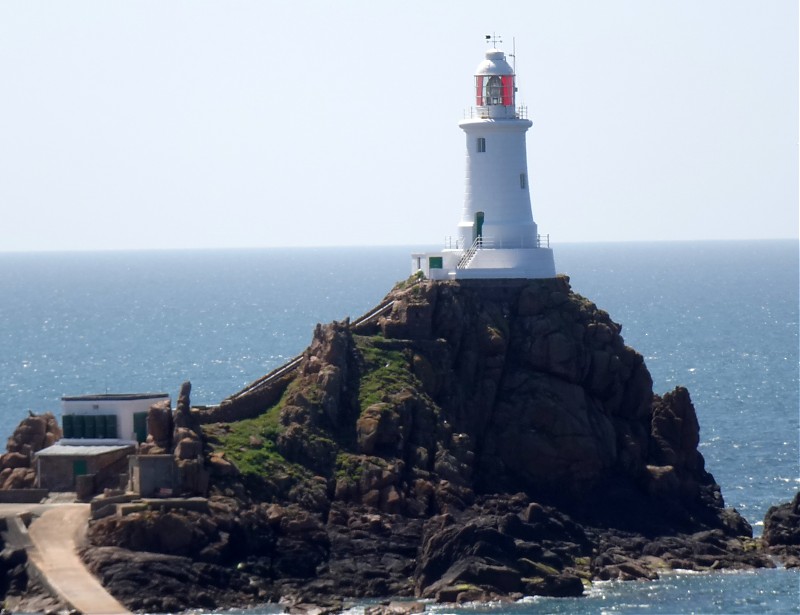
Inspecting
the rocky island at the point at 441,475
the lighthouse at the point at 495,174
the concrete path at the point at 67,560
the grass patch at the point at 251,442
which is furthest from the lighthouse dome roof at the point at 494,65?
the concrete path at the point at 67,560

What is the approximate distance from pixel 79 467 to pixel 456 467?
14.0 m

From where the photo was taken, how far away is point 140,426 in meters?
76.1

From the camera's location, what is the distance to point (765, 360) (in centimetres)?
13850

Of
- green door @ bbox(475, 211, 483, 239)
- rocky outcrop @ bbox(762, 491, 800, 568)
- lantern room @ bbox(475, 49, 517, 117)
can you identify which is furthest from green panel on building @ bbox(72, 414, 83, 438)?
rocky outcrop @ bbox(762, 491, 800, 568)

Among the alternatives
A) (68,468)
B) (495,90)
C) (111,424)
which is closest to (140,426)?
(111,424)

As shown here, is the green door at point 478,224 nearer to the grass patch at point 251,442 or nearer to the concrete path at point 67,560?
the grass patch at point 251,442

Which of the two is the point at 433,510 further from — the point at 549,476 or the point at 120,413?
the point at 120,413

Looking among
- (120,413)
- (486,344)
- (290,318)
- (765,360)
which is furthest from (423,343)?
(290,318)

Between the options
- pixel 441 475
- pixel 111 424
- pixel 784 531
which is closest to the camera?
pixel 441 475

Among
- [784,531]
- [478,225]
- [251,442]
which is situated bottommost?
[784,531]

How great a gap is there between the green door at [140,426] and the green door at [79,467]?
264cm

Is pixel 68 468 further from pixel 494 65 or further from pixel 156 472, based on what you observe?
pixel 494 65

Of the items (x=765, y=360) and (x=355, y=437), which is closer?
(x=355, y=437)

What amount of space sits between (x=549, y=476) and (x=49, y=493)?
18.9 m
